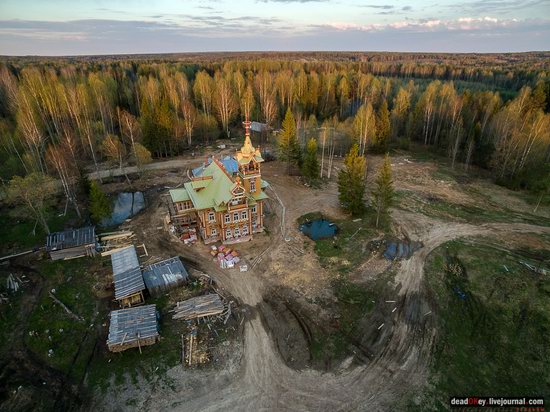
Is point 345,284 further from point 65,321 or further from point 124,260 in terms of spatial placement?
point 65,321

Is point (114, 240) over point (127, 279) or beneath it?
beneath

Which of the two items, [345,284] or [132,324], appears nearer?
[132,324]

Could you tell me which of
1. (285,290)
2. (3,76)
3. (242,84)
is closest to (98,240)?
(285,290)

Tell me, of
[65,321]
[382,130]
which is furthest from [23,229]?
[382,130]

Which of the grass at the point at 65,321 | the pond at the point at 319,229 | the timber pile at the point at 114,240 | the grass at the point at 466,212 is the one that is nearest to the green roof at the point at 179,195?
the timber pile at the point at 114,240

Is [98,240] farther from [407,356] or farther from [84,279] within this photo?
[407,356]

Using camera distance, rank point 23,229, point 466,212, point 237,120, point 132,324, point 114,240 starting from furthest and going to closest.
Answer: point 237,120 < point 466,212 < point 23,229 < point 114,240 < point 132,324

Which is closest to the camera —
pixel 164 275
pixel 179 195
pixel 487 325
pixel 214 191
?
pixel 487 325

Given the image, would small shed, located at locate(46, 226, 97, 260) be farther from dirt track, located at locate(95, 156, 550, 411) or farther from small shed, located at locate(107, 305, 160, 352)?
dirt track, located at locate(95, 156, 550, 411)

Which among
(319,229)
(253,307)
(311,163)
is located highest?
(311,163)
